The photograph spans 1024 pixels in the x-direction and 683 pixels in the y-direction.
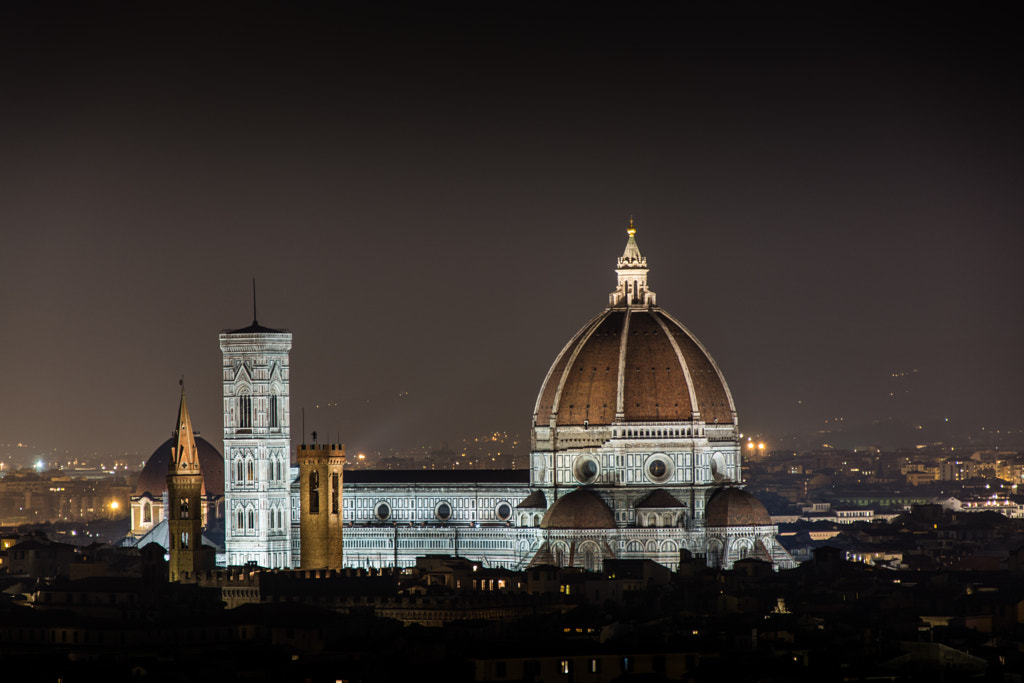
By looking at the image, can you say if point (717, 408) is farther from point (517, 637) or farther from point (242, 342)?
point (517, 637)

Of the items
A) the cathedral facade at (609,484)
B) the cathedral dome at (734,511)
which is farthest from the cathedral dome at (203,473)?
the cathedral dome at (734,511)

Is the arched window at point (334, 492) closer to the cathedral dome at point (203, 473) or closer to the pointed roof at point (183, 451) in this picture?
the pointed roof at point (183, 451)

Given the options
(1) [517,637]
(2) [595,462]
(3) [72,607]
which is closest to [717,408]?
(2) [595,462]

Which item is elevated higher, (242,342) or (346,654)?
(242,342)

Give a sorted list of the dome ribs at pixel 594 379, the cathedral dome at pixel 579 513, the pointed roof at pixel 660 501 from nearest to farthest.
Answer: the cathedral dome at pixel 579 513
the pointed roof at pixel 660 501
the dome ribs at pixel 594 379

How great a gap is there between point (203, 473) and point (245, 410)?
1403 inches

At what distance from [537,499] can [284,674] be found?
53719mm

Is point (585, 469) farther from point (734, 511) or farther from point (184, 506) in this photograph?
point (184, 506)

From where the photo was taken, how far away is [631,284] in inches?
5399

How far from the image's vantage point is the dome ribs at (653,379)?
132 meters

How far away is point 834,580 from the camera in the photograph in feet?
389

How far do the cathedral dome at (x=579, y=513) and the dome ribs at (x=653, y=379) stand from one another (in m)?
4.52

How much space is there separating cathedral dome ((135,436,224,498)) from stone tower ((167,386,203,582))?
37.7m

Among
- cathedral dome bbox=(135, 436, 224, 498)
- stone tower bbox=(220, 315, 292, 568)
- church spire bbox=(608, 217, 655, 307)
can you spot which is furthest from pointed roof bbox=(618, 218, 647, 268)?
cathedral dome bbox=(135, 436, 224, 498)
